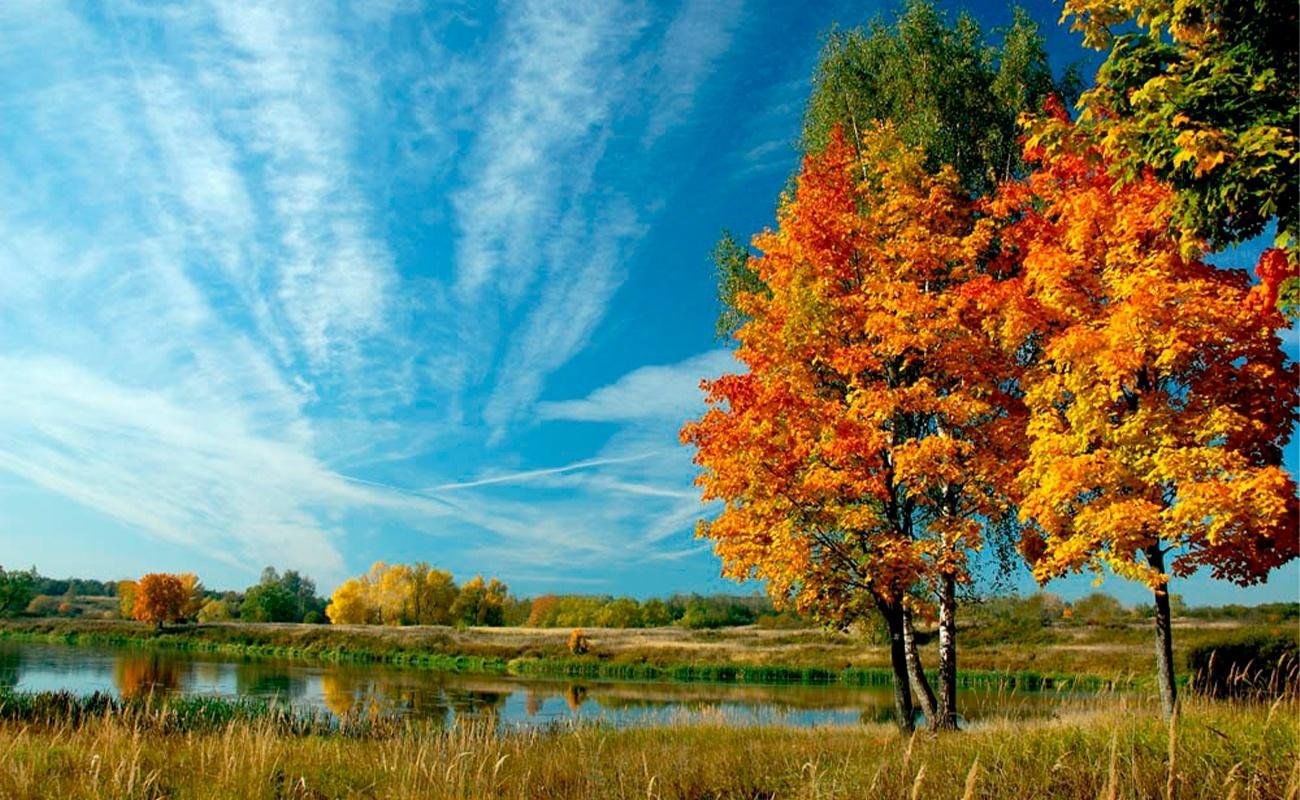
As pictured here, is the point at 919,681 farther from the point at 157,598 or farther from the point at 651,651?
the point at 157,598

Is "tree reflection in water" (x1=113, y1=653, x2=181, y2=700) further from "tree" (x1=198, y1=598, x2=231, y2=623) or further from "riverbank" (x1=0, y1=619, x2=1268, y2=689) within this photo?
"tree" (x1=198, y1=598, x2=231, y2=623)

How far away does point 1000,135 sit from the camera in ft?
67.8

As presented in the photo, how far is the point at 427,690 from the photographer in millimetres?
39781

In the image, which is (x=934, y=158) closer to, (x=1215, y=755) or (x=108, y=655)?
(x=1215, y=755)

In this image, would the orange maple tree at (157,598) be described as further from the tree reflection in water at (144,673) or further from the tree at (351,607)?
the tree reflection in water at (144,673)

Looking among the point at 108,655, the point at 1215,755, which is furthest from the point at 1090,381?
the point at 108,655

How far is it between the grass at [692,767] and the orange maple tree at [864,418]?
4.78m

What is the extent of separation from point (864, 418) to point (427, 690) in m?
31.4

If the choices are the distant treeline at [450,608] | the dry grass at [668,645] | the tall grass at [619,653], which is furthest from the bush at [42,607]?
the tall grass at [619,653]

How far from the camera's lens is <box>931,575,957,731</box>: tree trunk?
631 inches

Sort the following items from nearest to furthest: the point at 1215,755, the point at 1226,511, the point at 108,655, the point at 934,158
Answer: the point at 1215,755 < the point at 1226,511 < the point at 934,158 < the point at 108,655

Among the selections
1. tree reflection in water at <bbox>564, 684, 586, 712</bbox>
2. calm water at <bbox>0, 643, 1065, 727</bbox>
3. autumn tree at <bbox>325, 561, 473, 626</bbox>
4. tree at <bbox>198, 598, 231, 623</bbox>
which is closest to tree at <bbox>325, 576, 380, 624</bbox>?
autumn tree at <bbox>325, 561, 473, 626</bbox>

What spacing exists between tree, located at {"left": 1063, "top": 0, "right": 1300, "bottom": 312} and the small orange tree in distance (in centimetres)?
11232

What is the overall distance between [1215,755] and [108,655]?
70.0 m
